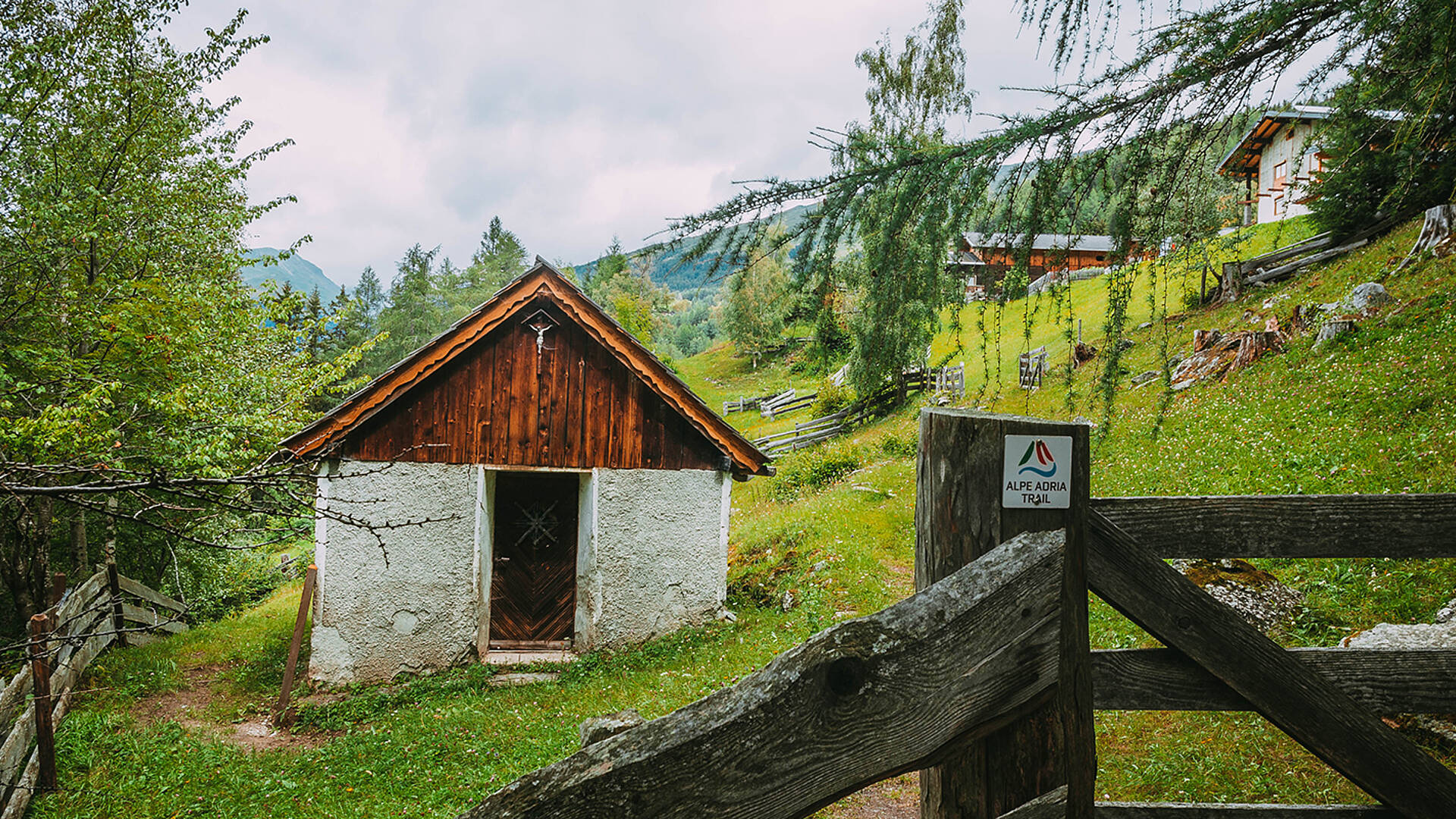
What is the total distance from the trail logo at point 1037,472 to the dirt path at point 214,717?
9.13 m

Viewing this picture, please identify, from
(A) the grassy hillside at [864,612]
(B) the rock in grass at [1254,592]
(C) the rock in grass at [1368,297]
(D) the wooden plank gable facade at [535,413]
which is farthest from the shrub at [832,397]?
(B) the rock in grass at [1254,592]

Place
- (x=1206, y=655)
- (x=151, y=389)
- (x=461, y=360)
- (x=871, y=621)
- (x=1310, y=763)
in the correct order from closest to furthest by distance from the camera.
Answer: (x=871, y=621)
(x=1206, y=655)
(x=1310, y=763)
(x=151, y=389)
(x=461, y=360)

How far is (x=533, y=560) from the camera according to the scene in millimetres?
11055

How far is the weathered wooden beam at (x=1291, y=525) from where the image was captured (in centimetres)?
157

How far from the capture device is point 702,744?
111 centimetres

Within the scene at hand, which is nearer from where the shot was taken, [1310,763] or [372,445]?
[1310,763]

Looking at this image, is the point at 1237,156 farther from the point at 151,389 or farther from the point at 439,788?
the point at 151,389

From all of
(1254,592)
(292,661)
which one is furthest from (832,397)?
(292,661)

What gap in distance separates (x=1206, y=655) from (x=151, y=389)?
37.5 feet

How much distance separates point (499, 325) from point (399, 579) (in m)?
3.76

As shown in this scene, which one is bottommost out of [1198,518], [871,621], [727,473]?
[727,473]

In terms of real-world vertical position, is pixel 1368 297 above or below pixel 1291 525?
above

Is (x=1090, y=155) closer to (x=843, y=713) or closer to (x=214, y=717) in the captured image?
(x=843, y=713)

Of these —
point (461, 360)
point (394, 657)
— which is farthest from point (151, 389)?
point (394, 657)
